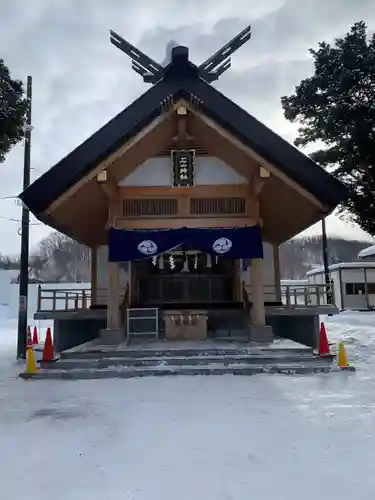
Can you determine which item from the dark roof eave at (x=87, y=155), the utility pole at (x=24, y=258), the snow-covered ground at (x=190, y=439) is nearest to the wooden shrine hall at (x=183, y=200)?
the dark roof eave at (x=87, y=155)

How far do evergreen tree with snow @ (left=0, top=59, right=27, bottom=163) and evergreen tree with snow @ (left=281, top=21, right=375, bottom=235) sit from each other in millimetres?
10001

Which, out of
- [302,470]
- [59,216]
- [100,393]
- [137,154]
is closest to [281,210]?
[137,154]

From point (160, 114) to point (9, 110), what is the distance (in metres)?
3.09

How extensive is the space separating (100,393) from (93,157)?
5164mm

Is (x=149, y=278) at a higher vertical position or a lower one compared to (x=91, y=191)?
lower

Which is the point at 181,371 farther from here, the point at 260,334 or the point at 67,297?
the point at 67,297

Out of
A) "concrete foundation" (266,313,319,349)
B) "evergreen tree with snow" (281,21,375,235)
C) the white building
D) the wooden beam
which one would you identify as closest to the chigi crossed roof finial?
"evergreen tree with snow" (281,21,375,235)

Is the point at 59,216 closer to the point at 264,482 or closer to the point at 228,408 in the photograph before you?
the point at 228,408

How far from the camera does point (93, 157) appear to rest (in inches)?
369

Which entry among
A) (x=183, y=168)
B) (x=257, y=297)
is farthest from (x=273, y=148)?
(x=257, y=297)

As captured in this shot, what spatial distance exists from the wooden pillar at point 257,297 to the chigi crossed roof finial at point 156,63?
661 centimetres

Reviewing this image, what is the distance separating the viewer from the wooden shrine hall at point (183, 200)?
31.1 feet

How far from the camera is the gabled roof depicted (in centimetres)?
941

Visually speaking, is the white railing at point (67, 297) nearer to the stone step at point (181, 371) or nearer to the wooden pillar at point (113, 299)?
the wooden pillar at point (113, 299)
